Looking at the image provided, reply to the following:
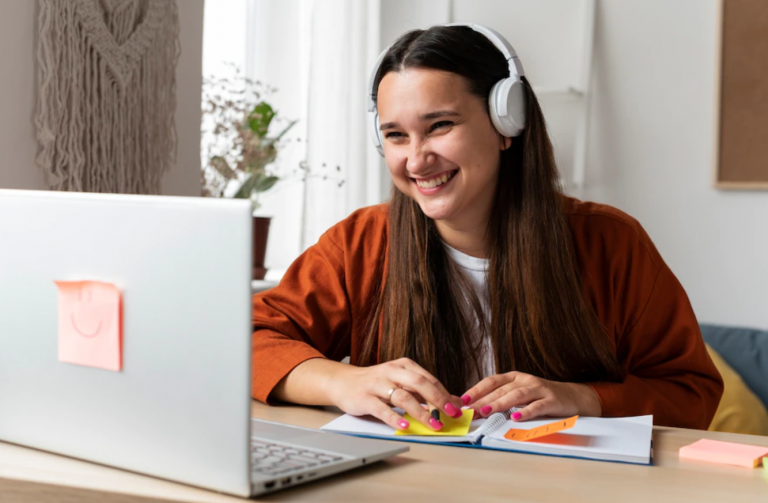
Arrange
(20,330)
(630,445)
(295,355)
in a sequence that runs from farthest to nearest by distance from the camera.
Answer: (295,355) < (630,445) < (20,330)

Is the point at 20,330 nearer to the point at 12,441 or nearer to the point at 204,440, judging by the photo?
the point at 12,441

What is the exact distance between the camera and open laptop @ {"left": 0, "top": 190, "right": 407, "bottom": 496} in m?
0.62

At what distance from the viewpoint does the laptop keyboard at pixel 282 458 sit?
0.69 m

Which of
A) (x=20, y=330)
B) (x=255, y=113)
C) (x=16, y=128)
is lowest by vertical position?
(x=20, y=330)

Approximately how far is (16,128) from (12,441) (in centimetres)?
66

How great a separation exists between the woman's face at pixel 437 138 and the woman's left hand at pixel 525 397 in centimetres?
35

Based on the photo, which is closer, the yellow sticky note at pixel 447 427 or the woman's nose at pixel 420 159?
the yellow sticky note at pixel 447 427

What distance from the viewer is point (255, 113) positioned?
230cm

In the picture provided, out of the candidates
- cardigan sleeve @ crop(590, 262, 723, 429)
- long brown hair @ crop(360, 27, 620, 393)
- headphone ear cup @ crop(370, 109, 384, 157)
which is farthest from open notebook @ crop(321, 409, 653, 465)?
headphone ear cup @ crop(370, 109, 384, 157)

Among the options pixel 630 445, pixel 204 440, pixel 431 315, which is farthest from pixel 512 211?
pixel 204 440

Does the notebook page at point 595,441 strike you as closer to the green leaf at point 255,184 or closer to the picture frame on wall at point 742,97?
the green leaf at point 255,184

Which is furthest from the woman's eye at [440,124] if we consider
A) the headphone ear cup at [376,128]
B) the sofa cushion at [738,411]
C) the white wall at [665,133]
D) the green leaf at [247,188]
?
the white wall at [665,133]

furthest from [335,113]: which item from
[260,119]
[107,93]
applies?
[107,93]

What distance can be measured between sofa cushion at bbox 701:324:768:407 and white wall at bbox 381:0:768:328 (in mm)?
157
